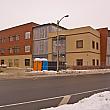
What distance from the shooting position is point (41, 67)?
130 feet

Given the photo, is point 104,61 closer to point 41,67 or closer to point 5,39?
point 41,67

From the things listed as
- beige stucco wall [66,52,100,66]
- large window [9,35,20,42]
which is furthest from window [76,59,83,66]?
large window [9,35,20,42]

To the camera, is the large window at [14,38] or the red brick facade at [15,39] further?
the large window at [14,38]

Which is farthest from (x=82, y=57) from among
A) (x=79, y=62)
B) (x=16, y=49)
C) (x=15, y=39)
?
(x=15, y=39)

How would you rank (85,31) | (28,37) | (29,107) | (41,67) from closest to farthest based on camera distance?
(29,107) < (41,67) < (85,31) < (28,37)

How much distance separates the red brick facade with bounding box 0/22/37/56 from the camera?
6788cm

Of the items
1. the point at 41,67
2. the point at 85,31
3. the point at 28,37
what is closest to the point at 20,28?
the point at 28,37

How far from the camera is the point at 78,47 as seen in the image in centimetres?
5578

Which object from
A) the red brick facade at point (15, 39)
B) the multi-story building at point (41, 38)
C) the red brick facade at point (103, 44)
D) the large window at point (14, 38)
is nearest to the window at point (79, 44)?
the red brick facade at point (103, 44)

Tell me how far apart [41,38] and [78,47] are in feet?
39.8

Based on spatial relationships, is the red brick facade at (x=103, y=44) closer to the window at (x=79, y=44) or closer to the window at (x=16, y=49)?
the window at (x=79, y=44)

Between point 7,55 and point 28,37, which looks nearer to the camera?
point 28,37

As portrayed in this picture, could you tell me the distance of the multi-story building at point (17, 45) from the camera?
66.9 metres

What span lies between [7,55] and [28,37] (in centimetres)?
1075
